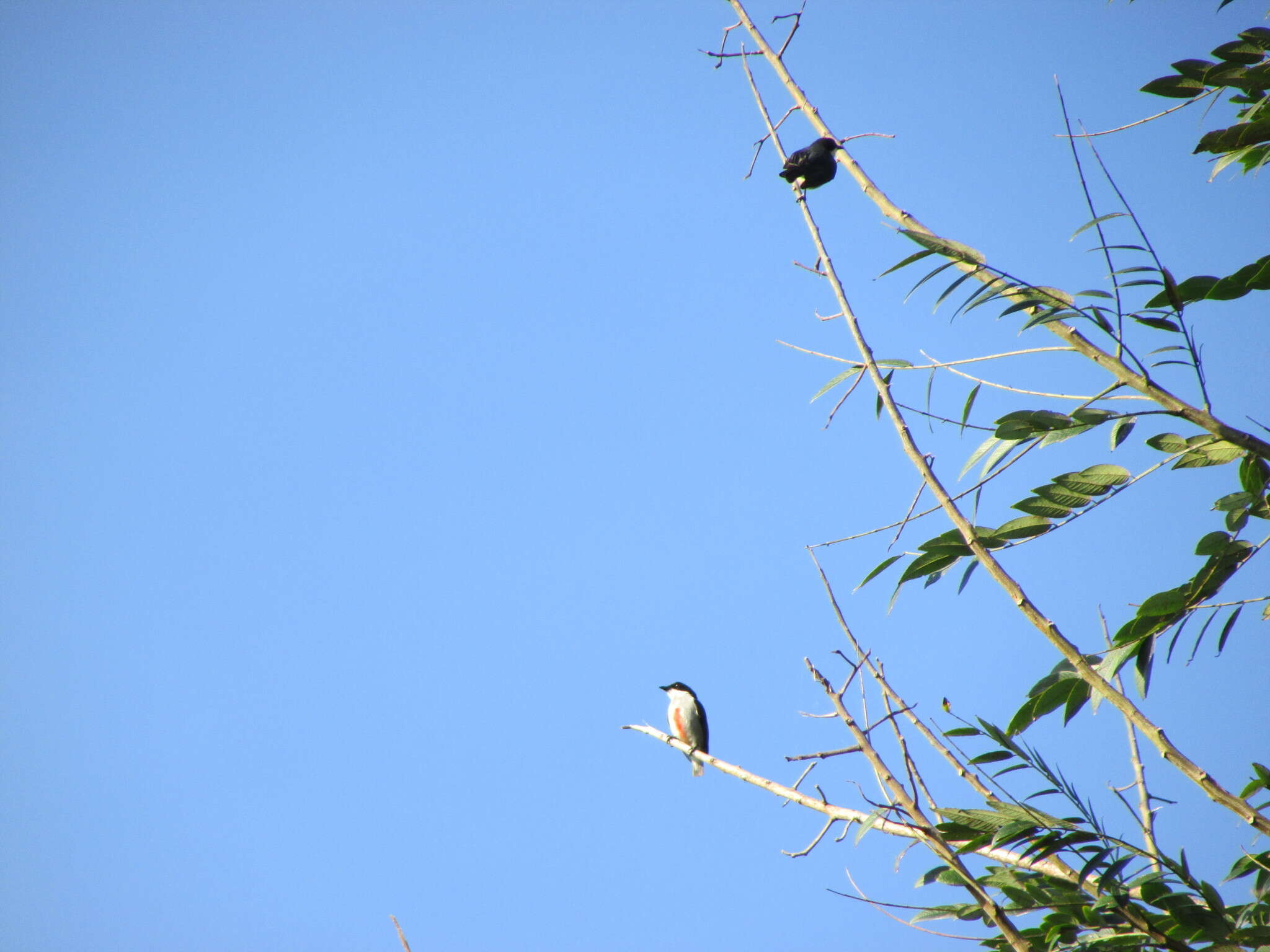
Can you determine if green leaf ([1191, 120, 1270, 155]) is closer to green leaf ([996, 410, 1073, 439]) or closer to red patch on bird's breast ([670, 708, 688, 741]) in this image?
green leaf ([996, 410, 1073, 439])

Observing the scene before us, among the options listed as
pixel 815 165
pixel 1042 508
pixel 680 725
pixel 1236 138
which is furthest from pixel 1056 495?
pixel 680 725

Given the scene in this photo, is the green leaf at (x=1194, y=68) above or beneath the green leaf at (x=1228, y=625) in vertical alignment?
above

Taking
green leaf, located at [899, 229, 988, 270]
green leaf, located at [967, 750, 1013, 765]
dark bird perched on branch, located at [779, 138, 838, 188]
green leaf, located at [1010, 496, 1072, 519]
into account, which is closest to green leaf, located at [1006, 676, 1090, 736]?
green leaf, located at [967, 750, 1013, 765]

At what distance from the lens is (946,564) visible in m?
2.24

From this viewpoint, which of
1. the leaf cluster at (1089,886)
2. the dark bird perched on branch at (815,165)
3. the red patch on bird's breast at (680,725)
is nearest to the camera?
the leaf cluster at (1089,886)

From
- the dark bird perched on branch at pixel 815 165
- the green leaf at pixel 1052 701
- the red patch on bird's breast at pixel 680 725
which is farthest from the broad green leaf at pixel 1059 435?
the red patch on bird's breast at pixel 680 725

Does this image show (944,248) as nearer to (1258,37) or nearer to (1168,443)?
(1168,443)

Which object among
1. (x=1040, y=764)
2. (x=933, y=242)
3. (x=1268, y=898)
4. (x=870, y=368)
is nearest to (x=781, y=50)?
(x=933, y=242)

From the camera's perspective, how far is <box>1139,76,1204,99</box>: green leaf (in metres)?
2.51

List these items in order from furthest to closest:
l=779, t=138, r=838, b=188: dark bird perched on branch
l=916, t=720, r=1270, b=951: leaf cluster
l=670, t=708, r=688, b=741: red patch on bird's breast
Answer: l=670, t=708, r=688, b=741: red patch on bird's breast, l=779, t=138, r=838, b=188: dark bird perched on branch, l=916, t=720, r=1270, b=951: leaf cluster

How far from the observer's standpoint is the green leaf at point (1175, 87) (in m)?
2.51

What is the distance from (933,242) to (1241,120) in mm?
1135

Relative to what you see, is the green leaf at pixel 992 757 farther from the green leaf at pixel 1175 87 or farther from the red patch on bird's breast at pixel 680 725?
the red patch on bird's breast at pixel 680 725

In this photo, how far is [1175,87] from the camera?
2.53 metres
